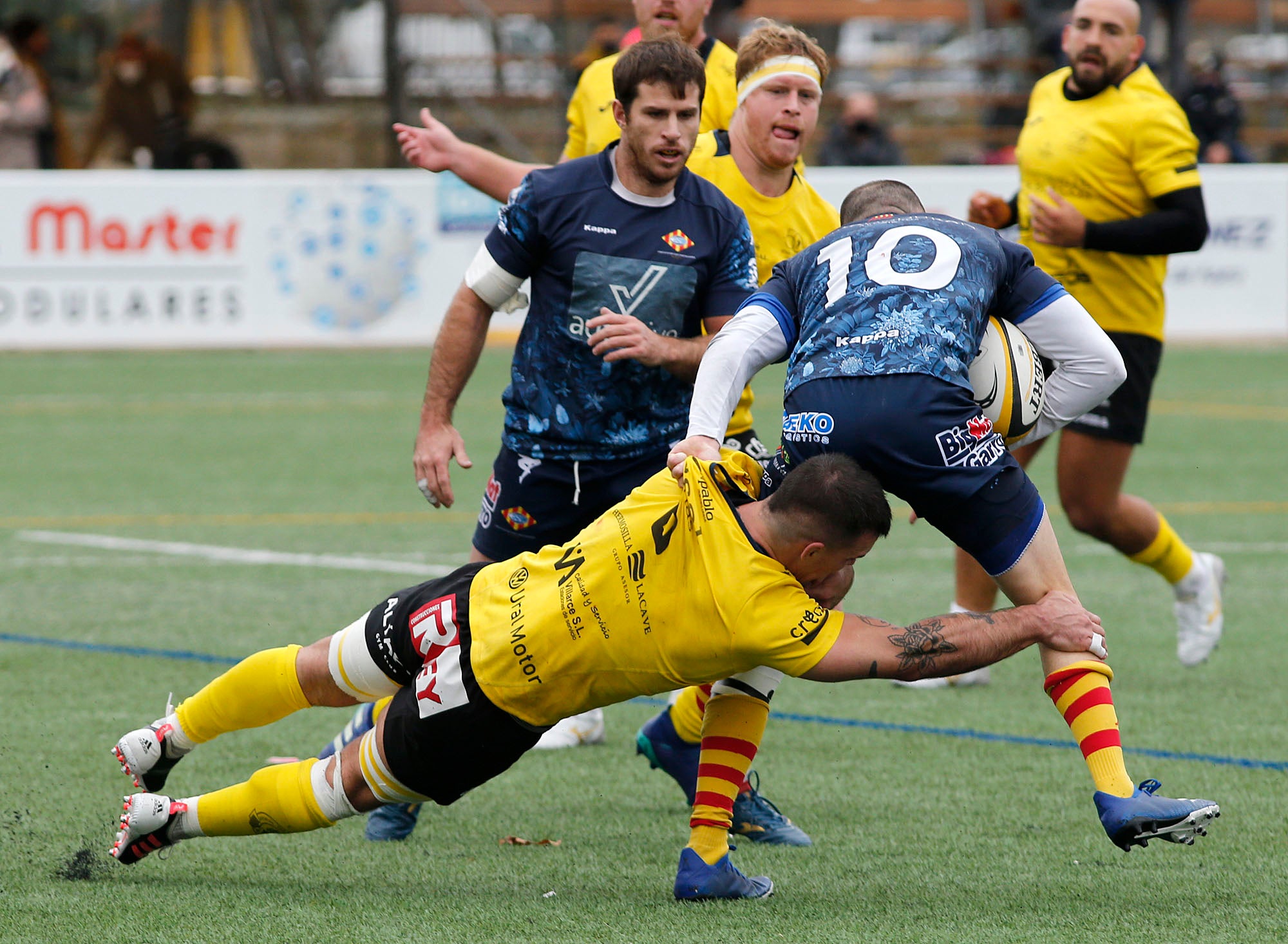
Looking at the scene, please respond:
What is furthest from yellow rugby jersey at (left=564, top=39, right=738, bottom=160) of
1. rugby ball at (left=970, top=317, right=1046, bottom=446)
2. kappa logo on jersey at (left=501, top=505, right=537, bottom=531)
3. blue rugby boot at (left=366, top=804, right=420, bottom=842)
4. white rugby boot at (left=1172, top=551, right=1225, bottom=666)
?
white rugby boot at (left=1172, top=551, right=1225, bottom=666)

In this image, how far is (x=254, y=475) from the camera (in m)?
11.4

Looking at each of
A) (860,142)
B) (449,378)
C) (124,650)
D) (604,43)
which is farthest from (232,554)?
(860,142)

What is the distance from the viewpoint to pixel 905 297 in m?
4.34

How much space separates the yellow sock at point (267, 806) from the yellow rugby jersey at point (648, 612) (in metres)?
0.59

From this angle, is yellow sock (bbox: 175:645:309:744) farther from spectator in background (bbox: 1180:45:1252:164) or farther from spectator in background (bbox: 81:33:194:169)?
spectator in background (bbox: 81:33:194:169)

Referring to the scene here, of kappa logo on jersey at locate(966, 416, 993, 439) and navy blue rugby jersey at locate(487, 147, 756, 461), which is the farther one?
navy blue rugby jersey at locate(487, 147, 756, 461)

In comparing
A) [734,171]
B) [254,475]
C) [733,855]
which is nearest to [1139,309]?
[734,171]

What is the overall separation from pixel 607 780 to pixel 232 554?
157 inches

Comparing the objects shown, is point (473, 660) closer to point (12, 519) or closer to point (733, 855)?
point (733, 855)

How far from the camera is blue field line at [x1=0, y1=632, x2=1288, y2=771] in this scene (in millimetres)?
5730

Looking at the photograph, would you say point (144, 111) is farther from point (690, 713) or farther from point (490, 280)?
point (690, 713)

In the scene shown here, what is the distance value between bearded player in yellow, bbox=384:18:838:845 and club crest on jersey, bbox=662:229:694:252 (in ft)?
1.56

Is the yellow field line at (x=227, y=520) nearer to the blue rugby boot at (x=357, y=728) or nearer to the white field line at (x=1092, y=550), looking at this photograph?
the white field line at (x=1092, y=550)

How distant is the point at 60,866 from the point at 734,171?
2916 mm
